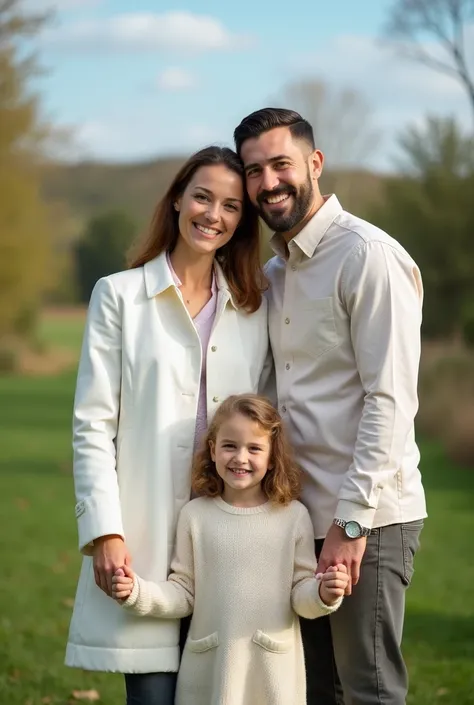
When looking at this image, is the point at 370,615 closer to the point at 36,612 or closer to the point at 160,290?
the point at 160,290

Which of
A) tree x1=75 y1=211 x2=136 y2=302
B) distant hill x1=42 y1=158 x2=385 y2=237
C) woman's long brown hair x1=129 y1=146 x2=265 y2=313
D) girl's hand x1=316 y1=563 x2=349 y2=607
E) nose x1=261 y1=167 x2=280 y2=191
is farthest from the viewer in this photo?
distant hill x1=42 y1=158 x2=385 y2=237

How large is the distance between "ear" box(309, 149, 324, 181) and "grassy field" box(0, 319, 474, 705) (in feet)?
9.70

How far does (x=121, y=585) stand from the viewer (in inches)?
130

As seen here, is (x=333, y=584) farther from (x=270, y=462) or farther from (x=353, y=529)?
(x=270, y=462)

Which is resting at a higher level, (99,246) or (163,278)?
(163,278)

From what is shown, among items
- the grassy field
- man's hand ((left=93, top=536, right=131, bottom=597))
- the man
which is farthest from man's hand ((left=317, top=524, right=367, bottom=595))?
the grassy field

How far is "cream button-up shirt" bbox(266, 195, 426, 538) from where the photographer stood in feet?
10.9

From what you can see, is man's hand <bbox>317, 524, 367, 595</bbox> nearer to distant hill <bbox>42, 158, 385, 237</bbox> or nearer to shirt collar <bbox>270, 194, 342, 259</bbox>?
shirt collar <bbox>270, 194, 342, 259</bbox>

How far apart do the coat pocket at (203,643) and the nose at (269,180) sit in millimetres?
1387

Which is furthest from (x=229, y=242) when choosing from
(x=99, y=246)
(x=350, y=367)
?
(x=99, y=246)

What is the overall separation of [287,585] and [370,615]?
27 cm

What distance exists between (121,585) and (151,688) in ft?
1.19

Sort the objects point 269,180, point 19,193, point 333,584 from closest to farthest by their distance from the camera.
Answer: point 333,584
point 269,180
point 19,193

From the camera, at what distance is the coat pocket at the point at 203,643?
3357 millimetres
